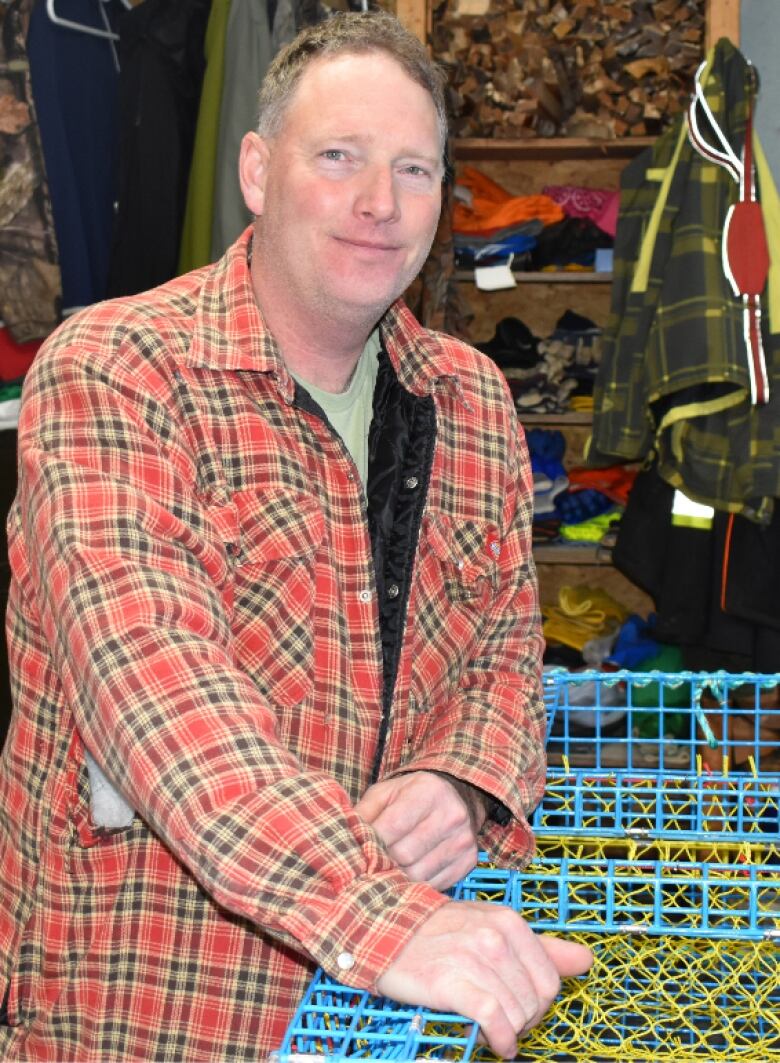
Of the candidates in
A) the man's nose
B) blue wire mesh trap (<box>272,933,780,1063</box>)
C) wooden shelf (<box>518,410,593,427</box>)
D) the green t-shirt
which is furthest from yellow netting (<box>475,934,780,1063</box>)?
wooden shelf (<box>518,410,593,427</box>)

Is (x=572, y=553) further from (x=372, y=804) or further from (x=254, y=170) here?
(x=372, y=804)

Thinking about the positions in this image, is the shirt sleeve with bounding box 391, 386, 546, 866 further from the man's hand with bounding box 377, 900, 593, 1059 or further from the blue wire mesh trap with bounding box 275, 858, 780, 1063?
the man's hand with bounding box 377, 900, 593, 1059

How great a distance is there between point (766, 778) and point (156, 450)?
2.42ft

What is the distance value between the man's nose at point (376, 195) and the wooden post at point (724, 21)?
230 centimetres

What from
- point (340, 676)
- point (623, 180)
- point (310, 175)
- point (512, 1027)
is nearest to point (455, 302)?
point (623, 180)

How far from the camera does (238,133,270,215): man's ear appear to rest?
5.14 feet

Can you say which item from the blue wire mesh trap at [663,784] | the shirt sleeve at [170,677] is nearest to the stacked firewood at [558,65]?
the blue wire mesh trap at [663,784]

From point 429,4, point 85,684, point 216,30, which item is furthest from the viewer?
point 429,4

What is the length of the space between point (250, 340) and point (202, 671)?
1.49 ft

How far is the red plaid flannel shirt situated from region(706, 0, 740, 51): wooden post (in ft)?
7.58

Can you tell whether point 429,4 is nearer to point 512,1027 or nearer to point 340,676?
point 340,676

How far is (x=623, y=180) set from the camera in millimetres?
3549

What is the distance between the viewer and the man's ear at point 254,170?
61.6 inches

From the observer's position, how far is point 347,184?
146cm
